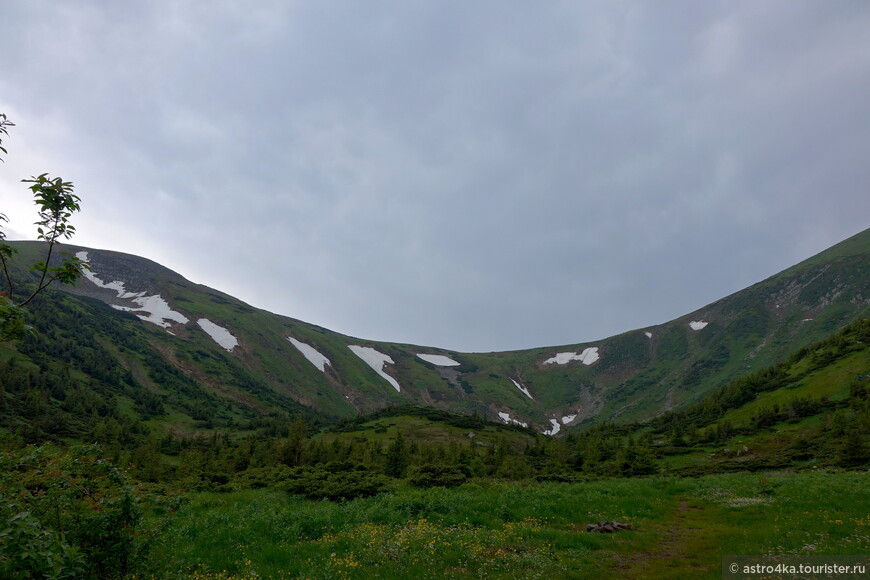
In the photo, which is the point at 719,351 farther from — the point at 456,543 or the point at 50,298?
the point at 50,298

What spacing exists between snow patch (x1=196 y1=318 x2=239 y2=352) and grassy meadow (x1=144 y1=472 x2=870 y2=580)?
7015 inches

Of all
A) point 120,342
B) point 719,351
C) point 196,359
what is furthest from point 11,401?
point 719,351

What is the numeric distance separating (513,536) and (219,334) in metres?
201

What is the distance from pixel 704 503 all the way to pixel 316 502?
75.9ft

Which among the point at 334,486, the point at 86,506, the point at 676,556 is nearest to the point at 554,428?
the point at 334,486

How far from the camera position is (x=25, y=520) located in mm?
5148

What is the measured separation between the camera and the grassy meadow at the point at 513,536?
11555 millimetres

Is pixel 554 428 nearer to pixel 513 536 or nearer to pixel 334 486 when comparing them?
pixel 334 486

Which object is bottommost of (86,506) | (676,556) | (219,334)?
(676,556)

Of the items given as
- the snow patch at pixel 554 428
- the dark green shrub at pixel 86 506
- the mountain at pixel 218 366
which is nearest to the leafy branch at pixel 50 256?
the dark green shrub at pixel 86 506

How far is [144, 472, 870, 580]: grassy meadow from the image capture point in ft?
37.9

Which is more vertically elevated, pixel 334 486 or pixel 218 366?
pixel 334 486

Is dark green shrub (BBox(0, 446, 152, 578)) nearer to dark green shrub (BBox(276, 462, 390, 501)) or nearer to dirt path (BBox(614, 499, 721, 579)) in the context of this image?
dirt path (BBox(614, 499, 721, 579))

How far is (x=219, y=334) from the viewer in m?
186
